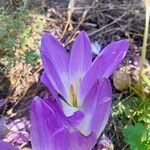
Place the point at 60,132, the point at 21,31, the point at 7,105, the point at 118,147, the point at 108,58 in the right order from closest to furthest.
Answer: the point at 60,132 < the point at 108,58 < the point at 118,147 < the point at 7,105 < the point at 21,31

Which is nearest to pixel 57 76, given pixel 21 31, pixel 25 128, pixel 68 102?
pixel 68 102

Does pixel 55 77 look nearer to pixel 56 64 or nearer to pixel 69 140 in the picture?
pixel 56 64

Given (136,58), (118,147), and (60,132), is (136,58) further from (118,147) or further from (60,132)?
(60,132)

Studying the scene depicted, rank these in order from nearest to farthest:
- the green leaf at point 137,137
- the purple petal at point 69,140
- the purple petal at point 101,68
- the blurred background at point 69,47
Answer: the purple petal at point 69,140 < the purple petal at point 101,68 < the green leaf at point 137,137 < the blurred background at point 69,47

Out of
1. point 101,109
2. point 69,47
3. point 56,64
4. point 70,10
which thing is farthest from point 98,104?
point 70,10

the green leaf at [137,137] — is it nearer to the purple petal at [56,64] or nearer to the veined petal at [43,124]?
the purple petal at [56,64]

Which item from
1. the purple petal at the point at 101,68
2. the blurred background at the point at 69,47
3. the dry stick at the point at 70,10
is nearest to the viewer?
the purple petal at the point at 101,68

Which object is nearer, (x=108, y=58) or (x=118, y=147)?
(x=108, y=58)

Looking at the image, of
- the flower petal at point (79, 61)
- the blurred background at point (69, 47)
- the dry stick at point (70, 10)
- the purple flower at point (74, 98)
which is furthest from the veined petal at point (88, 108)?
the dry stick at point (70, 10)
